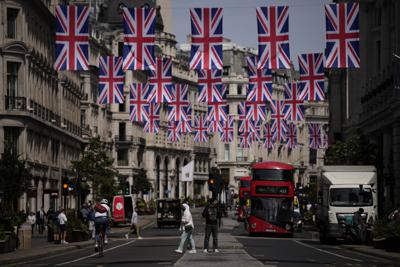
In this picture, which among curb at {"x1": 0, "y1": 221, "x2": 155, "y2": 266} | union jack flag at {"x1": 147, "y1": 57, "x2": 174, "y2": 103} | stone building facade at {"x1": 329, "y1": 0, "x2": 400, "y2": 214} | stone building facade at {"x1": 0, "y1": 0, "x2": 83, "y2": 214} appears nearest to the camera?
curb at {"x1": 0, "y1": 221, "x2": 155, "y2": 266}

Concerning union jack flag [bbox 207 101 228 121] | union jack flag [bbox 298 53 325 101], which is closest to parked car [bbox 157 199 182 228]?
union jack flag [bbox 207 101 228 121]

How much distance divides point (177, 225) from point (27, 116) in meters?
25.9

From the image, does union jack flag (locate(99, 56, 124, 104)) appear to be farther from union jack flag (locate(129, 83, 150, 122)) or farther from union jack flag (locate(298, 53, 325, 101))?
union jack flag (locate(298, 53, 325, 101))

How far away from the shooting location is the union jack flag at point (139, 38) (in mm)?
53656

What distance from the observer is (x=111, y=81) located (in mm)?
67000

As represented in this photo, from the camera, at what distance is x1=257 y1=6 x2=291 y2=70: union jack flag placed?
5238 cm

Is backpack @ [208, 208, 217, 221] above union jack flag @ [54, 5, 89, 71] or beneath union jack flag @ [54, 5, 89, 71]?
beneath

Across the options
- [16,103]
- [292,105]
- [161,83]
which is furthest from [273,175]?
[16,103]

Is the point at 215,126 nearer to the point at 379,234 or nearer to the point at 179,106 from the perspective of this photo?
the point at 179,106

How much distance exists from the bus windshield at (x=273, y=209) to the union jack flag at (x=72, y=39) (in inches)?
820

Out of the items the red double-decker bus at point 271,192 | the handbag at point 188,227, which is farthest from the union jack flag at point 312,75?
the handbag at point 188,227

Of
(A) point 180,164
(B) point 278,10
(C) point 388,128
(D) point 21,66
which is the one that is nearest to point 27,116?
(D) point 21,66

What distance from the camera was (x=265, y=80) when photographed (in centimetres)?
7038

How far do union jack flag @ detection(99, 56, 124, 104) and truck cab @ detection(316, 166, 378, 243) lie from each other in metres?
A: 13.7
